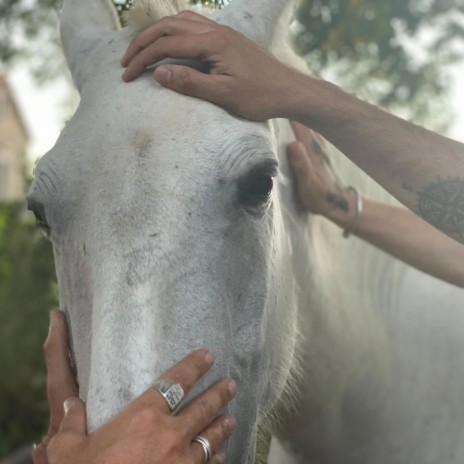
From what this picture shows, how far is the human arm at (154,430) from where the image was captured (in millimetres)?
1469

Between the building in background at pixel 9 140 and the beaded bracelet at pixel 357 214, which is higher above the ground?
the beaded bracelet at pixel 357 214

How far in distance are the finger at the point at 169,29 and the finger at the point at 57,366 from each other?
78 centimetres

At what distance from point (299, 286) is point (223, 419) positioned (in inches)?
34.8

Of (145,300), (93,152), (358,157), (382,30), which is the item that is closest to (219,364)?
(145,300)

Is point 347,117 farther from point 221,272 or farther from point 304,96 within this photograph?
point 221,272

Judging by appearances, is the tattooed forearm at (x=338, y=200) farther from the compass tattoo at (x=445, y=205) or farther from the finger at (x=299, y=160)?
the compass tattoo at (x=445, y=205)

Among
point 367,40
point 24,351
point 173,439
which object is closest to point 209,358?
point 173,439

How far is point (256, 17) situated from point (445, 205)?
806 mm

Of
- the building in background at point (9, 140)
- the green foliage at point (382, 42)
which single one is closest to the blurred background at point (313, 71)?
the green foliage at point (382, 42)

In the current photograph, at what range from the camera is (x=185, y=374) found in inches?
62.2

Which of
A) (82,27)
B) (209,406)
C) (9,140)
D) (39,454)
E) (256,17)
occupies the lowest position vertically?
(9,140)

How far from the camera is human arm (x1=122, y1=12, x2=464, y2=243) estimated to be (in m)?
1.87

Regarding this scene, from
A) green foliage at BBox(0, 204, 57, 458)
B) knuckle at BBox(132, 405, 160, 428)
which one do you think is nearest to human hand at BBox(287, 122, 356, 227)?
knuckle at BBox(132, 405, 160, 428)

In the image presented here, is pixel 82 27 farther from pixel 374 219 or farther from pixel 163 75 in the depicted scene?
pixel 374 219
